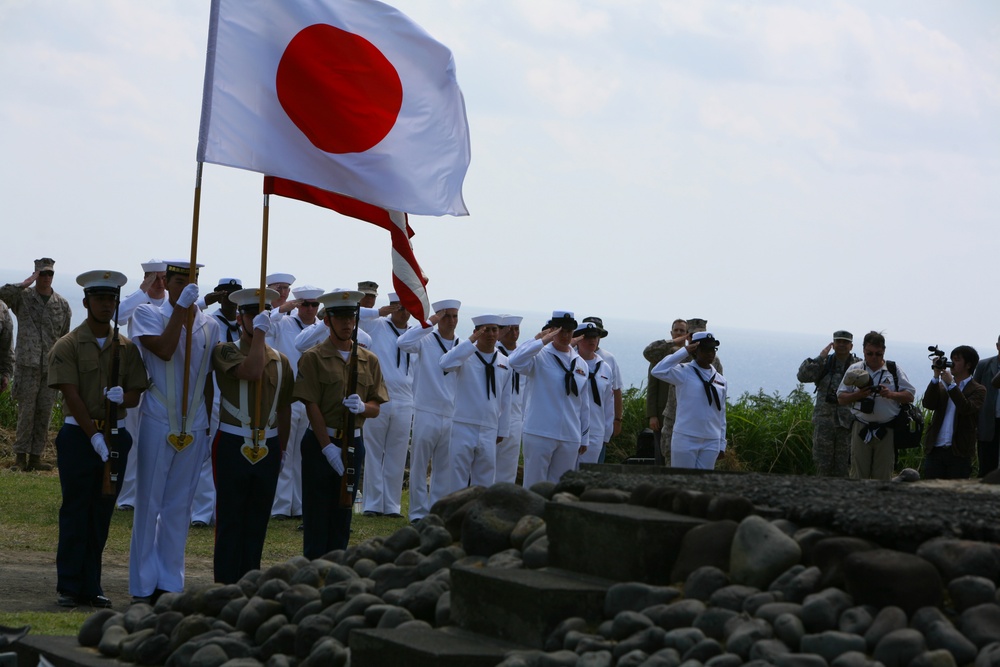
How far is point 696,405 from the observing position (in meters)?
12.7

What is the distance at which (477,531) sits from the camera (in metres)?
6.46

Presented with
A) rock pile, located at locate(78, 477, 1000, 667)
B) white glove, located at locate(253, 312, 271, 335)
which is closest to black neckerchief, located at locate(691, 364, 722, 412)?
white glove, located at locate(253, 312, 271, 335)

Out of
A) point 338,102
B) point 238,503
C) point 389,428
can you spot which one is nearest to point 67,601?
point 238,503

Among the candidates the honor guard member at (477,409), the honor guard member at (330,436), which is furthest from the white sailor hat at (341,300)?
the honor guard member at (477,409)

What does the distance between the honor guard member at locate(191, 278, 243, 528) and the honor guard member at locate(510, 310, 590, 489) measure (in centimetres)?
301

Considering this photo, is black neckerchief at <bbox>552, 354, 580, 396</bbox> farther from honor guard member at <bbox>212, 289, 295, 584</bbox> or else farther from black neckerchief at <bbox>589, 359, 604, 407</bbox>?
honor guard member at <bbox>212, 289, 295, 584</bbox>

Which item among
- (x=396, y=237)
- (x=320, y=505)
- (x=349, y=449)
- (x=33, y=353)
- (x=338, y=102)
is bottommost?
(x=320, y=505)

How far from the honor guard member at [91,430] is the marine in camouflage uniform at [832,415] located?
7867 millimetres

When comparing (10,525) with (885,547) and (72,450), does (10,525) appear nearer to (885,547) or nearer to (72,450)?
(72,450)

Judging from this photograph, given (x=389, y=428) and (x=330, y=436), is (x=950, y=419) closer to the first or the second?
(x=389, y=428)

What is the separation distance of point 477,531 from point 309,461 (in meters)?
2.75

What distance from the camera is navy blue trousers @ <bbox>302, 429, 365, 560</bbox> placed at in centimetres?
891

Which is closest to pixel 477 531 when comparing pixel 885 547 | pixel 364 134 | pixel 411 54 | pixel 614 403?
pixel 885 547

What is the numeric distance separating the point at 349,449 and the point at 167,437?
47.5 inches
